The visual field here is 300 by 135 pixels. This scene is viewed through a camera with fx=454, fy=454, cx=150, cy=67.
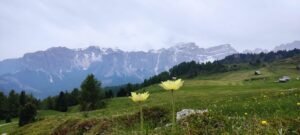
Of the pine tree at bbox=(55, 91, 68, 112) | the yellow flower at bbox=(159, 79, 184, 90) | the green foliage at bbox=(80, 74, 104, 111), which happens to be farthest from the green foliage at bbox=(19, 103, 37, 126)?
the yellow flower at bbox=(159, 79, 184, 90)

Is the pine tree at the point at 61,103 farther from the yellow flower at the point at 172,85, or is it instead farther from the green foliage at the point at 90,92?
the yellow flower at the point at 172,85

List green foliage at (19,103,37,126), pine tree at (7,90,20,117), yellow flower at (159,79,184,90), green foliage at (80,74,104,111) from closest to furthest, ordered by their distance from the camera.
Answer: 1. yellow flower at (159,79,184,90)
2. green foliage at (19,103,37,126)
3. green foliage at (80,74,104,111)
4. pine tree at (7,90,20,117)

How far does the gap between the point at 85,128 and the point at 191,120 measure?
562 inches

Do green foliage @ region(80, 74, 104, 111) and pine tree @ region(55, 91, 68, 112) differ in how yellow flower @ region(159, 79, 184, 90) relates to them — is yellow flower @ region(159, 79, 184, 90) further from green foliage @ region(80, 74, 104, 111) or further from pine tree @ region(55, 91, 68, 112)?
→ pine tree @ region(55, 91, 68, 112)

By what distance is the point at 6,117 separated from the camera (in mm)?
150125

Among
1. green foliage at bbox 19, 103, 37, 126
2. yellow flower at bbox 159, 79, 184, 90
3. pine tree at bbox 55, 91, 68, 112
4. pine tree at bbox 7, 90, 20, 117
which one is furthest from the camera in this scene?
pine tree at bbox 55, 91, 68, 112

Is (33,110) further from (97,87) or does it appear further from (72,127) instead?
(72,127)

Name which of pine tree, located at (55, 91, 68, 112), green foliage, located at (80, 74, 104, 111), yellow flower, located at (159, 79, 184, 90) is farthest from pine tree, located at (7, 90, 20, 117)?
yellow flower, located at (159, 79, 184, 90)

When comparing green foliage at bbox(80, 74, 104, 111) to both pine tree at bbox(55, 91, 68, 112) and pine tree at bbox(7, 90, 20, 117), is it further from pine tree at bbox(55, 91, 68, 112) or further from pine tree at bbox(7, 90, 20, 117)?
pine tree at bbox(55, 91, 68, 112)

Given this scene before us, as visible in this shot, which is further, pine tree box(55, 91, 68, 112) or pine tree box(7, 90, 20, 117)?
pine tree box(55, 91, 68, 112)

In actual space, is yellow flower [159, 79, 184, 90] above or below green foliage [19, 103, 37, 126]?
above

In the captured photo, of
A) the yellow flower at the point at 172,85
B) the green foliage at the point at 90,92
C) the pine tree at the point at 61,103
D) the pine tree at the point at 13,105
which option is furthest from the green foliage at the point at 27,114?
the yellow flower at the point at 172,85

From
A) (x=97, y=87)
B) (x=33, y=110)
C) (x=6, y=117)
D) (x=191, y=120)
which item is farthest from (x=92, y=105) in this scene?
(x=191, y=120)

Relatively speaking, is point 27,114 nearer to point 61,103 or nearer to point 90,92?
point 90,92
